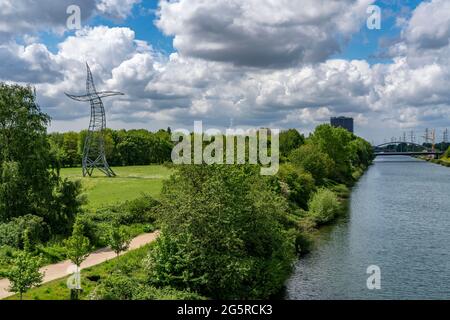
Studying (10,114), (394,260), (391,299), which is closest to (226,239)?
(391,299)

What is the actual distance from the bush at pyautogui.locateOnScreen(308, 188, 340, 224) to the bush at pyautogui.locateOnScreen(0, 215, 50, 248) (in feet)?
84.2

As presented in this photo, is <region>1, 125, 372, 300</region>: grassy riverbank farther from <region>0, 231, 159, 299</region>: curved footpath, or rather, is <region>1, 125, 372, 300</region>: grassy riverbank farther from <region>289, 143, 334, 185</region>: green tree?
<region>289, 143, 334, 185</region>: green tree

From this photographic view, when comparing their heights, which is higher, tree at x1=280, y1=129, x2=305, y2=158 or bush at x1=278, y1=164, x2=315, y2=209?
tree at x1=280, y1=129, x2=305, y2=158

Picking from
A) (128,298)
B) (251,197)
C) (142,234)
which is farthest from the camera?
(142,234)

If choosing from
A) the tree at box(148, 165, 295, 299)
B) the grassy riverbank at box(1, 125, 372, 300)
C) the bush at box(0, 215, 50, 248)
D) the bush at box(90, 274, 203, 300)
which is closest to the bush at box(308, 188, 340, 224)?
the grassy riverbank at box(1, 125, 372, 300)

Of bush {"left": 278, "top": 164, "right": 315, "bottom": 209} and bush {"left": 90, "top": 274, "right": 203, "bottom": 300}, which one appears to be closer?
bush {"left": 90, "top": 274, "right": 203, "bottom": 300}

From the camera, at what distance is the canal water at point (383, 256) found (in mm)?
28016

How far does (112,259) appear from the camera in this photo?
27719mm

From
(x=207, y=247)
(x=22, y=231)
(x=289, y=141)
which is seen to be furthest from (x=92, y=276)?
(x=289, y=141)

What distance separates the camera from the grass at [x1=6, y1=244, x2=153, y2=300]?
70.6 feet

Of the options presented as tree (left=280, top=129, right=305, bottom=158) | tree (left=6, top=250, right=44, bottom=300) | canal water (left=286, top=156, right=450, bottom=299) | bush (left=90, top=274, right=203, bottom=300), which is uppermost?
tree (left=280, top=129, right=305, bottom=158)
